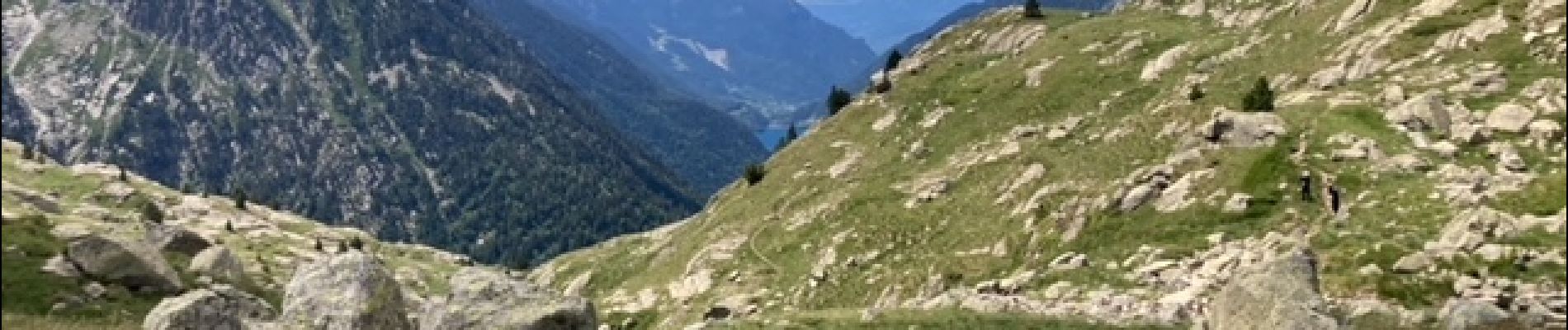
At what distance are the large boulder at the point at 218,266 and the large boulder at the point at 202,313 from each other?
37.8 metres

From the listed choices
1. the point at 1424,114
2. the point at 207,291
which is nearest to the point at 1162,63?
the point at 1424,114

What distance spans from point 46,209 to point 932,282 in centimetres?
10512

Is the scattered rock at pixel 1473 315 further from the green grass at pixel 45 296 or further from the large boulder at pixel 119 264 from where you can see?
the large boulder at pixel 119 264

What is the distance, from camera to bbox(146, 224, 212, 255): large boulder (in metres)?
83.1

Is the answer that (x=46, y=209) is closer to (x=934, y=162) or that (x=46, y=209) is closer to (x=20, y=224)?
(x=20, y=224)

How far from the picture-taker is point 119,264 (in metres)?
52.8

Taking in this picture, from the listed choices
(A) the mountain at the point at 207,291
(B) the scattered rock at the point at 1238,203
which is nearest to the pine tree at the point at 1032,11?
(A) the mountain at the point at 207,291

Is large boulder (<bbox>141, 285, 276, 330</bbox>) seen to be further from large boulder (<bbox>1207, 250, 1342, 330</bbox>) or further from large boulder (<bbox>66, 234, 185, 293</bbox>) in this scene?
large boulder (<bbox>1207, 250, 1342, 330</bbox>)

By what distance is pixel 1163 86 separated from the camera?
67000 mm

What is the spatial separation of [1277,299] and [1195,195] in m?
18.1

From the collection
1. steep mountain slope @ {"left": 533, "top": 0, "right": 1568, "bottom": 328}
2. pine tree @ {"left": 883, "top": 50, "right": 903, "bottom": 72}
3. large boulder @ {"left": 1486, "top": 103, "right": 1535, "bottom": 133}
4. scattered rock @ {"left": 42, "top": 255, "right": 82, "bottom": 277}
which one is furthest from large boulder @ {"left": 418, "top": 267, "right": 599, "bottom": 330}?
pine tree @ {"left": 883, "top": 50, "right": 903, "bottom": 72}

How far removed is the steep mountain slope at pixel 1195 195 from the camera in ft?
106

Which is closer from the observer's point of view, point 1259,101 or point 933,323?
point 933,323

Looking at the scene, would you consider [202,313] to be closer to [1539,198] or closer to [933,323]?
[933,323]
